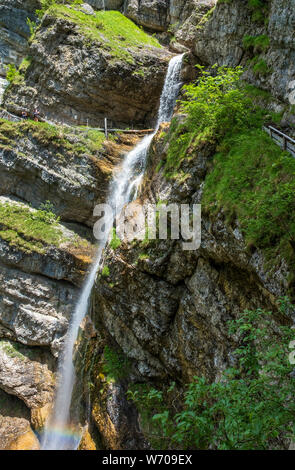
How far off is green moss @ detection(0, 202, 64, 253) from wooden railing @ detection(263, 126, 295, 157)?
1319 cm

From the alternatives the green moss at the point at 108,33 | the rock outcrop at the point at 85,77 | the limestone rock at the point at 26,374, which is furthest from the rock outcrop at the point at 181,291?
the green moss at the point at 108,33

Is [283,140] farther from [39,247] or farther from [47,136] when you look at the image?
[47,136]

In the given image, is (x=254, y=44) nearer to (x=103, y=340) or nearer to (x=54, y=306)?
(x=103, y=340)

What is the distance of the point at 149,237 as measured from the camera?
1097 centimetres

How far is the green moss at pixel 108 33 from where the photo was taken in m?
22.2

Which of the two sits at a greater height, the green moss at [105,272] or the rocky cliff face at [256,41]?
the rocky cliff face at [256,41]

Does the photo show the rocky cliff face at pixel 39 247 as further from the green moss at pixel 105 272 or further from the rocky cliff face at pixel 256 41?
the rocky cliff face at pixel 256 41

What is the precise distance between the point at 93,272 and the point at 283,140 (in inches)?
480

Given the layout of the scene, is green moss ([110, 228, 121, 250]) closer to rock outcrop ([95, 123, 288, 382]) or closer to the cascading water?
rock outcrop ([95, 123, 288, 382])

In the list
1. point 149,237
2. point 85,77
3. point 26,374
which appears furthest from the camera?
point 85,77

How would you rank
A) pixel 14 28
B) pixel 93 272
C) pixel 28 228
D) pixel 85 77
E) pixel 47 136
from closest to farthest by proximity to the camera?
pixel 93 272 → pixel 28 228 → pixel 47 136 → pixel 85 77 → pixel 14 28

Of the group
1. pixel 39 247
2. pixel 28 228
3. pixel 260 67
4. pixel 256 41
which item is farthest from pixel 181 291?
pixel 256 41

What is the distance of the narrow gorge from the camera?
21.3 ft

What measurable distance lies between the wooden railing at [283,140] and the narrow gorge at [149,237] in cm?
4
